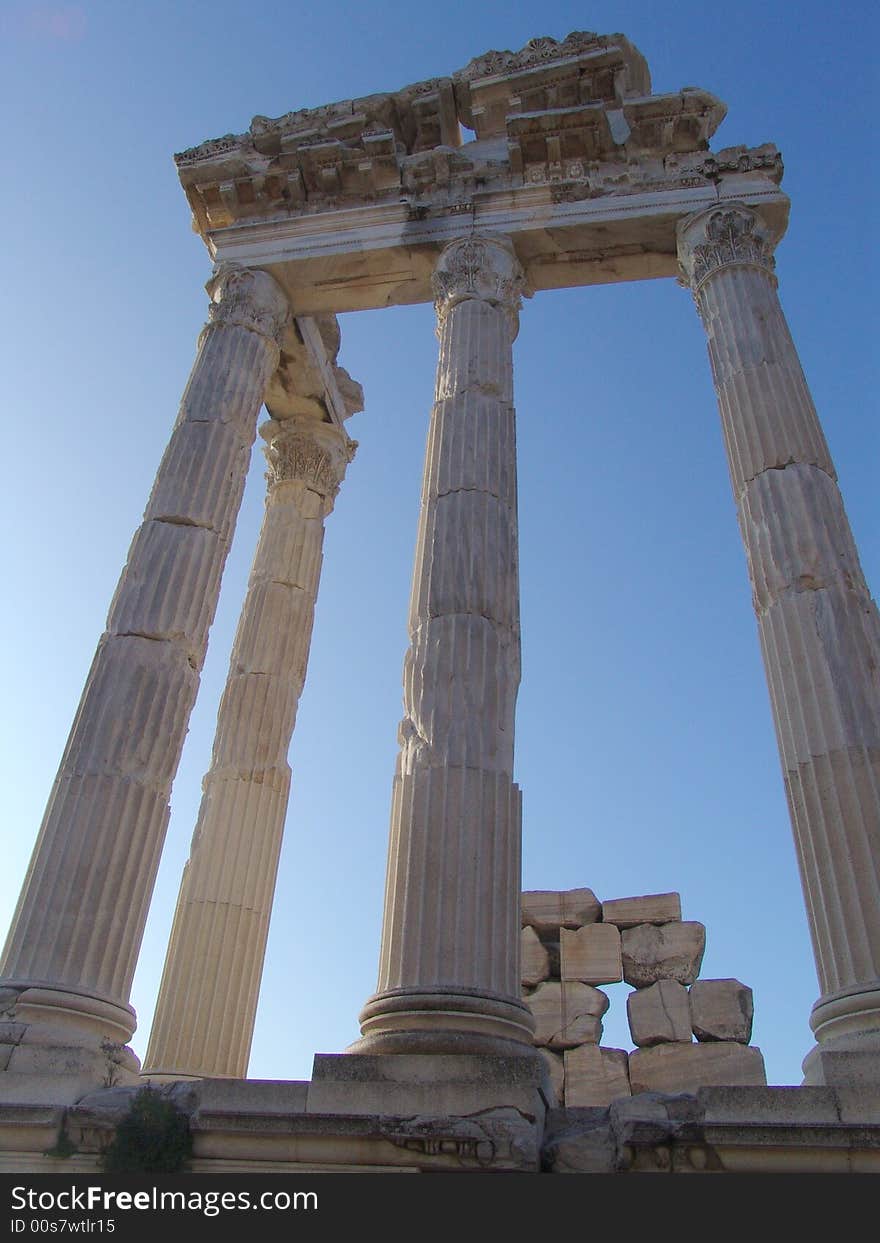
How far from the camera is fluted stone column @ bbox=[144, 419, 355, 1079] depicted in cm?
1675

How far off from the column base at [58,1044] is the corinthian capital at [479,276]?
1378cm

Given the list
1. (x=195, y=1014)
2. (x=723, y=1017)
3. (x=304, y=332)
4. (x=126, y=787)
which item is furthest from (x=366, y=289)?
(x=723, y=1017)

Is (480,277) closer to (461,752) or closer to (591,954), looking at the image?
(461,752)

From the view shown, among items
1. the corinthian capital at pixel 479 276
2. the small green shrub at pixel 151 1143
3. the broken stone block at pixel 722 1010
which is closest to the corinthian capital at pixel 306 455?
the corinthian capital at pixel 479 276

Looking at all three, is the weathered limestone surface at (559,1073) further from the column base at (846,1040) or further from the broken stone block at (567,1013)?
the column base at (846,1040)

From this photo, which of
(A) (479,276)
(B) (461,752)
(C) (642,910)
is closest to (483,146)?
(A) (479,276)

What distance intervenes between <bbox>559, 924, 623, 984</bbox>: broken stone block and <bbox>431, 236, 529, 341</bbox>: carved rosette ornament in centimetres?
1285

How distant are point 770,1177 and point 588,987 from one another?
12.9m

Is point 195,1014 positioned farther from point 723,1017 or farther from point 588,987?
point 723,1017

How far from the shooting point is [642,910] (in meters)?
22.2

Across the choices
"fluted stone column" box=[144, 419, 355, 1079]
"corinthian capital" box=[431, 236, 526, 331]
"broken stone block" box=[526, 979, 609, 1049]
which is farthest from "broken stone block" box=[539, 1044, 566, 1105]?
"corinthian capital" box=[431, 236, 526, 331]

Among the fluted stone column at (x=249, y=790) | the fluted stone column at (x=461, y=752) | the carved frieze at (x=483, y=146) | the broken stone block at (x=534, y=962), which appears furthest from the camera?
the broken stone block at (x=534, y=962)

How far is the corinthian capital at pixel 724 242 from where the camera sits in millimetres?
18977

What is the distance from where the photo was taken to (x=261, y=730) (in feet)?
66.1
